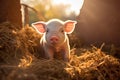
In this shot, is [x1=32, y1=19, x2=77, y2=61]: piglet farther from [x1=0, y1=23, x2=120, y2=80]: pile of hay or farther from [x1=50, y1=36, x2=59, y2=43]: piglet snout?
[x1=0, y1=23, x2=120, y2=80]: pile of hay

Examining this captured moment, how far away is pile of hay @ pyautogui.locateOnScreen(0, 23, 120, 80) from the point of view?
221 inches

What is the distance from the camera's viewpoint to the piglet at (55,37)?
6846 millimetres

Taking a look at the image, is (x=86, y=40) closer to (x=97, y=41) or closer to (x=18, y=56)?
(x=97, y=41)

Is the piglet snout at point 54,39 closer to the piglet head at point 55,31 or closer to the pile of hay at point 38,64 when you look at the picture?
the piglet head at point 55,31

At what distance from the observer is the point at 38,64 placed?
19.6 feet

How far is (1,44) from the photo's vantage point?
628 cm

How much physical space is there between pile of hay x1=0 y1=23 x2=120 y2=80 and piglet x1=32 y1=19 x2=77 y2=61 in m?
0.20

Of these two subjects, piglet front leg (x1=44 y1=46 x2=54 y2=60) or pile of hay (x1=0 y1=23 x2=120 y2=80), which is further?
piglet front leg (x1=44 y1=46 x2=54 y2=60)

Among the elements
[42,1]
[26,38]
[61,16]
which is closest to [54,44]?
[26,38]

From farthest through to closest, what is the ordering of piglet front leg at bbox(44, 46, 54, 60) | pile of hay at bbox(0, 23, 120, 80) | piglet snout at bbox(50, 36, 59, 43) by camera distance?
1. piglet front leg at bbox(44, 46, 54, 60)
2. piglet snout at bbox(50, 36, 59, 43)
3. pile of hay at bbox(0, 23, 120, 80)

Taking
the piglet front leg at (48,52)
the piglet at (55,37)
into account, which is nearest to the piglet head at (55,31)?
the piglet at (55,37)

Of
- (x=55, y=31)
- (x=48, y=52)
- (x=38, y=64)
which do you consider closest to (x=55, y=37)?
(x=55, y=31)

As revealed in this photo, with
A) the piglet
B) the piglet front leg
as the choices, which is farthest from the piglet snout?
the piglet front leg

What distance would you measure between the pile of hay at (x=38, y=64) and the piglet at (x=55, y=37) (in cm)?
20
